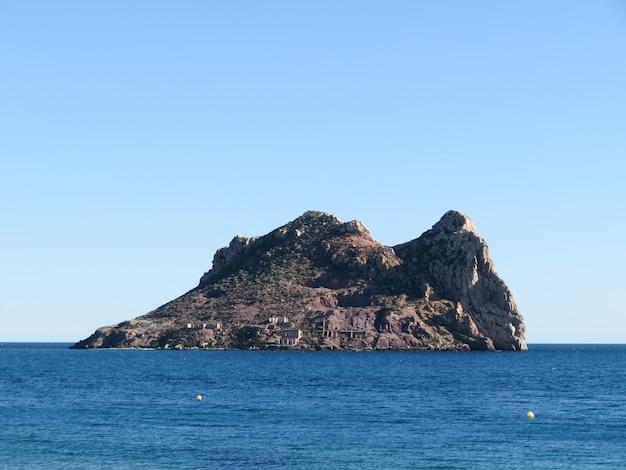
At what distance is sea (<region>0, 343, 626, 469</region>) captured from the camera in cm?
5819

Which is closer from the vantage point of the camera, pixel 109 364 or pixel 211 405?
pixel 211 405

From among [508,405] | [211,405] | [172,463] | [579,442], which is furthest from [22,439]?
[508,405]

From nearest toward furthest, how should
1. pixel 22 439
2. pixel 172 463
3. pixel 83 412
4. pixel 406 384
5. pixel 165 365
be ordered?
pixel 172 463, pixel 22 439, pixel 83 412, pixel 406 384, pixel 165 365

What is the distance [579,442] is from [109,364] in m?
121

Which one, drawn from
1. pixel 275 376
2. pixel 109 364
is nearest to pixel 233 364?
pixel 109 364

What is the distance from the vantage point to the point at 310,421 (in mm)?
74625

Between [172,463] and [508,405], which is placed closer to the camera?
[172,463]

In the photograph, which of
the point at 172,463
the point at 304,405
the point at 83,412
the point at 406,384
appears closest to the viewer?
the point at 172,463

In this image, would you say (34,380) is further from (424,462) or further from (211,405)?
(424,462)

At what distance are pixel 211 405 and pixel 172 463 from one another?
1227 inches

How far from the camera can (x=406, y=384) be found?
114 metres

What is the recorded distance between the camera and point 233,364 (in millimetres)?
163375

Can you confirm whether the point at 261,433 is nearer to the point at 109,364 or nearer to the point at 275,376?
the point at 275,376

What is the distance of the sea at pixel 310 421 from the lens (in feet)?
191
